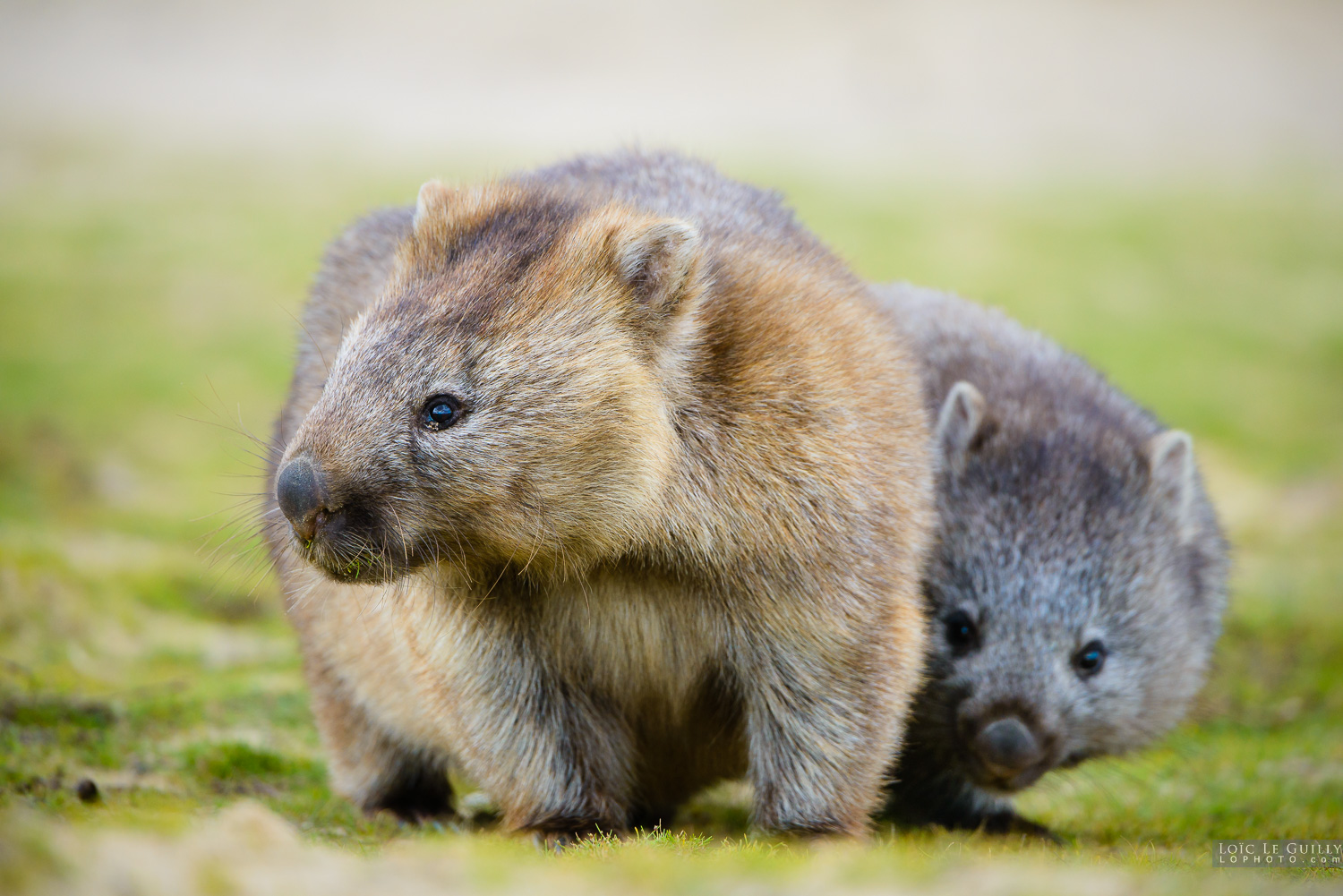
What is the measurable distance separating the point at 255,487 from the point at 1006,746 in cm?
1145

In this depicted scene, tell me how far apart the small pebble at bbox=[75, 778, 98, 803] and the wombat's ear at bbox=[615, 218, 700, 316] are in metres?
4.03

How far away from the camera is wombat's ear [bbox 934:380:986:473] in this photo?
24.3 feet

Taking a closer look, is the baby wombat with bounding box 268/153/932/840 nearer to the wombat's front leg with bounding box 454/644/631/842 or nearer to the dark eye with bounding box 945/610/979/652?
the wombat's front leg with bounding box 454/644/631/842

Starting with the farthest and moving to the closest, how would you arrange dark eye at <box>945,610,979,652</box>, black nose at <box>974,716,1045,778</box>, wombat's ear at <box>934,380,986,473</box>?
1. wombat's ear at <box>934,380,986,473</box>
2. dark eye at <box>945,610,979,652</box>
3. black nose at <box>974,716,1045,778</box>

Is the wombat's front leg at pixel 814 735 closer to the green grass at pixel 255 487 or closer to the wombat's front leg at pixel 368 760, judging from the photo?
the green grass at pixel 255 487

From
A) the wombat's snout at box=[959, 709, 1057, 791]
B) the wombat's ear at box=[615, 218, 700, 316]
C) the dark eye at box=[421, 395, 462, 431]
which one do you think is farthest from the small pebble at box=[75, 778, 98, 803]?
the wombat's snout at box=[959, 709, 1057, 791]

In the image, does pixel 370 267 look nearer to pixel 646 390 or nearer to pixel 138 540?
pixel 646 390

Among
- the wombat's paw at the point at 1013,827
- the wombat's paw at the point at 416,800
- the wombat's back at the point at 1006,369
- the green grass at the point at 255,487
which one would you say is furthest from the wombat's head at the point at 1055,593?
the wombat's paw at the point at 416,800

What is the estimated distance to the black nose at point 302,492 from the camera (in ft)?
16.3

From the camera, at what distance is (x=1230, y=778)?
28.3ft

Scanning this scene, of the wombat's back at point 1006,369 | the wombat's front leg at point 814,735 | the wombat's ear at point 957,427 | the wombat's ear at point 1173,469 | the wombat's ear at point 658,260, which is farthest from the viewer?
the wombat's back at point 1006,369

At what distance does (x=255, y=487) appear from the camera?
15586 millimetres

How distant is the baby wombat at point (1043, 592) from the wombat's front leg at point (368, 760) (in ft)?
9.59

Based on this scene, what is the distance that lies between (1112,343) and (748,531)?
18.4 meters
